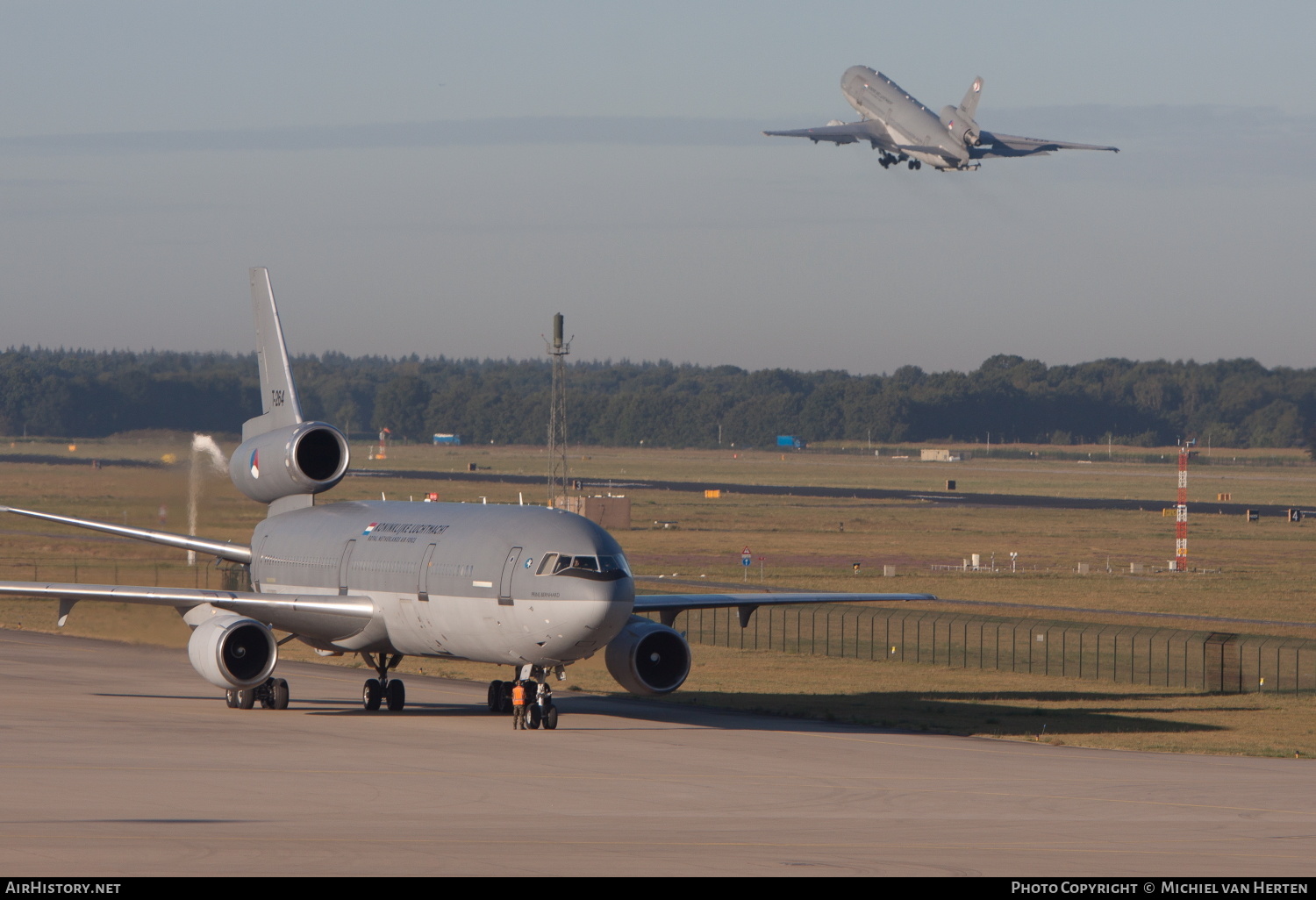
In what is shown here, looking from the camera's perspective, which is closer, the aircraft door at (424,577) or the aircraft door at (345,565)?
the aircraft door at (424,577)

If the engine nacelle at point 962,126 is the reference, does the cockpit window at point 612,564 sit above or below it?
below

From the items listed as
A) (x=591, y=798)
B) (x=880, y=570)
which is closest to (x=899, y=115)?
(x=880, y=570)

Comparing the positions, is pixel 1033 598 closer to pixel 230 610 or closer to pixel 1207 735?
pixel 1207 735

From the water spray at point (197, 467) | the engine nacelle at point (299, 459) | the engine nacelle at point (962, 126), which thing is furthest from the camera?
A: the engine nacelle at point (962, 126)

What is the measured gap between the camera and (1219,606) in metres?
89.0

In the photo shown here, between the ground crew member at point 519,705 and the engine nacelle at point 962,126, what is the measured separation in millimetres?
89018

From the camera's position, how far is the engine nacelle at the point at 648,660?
142 ft

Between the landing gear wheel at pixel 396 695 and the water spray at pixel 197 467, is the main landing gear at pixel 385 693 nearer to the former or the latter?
the landing gear wheel at pixel 396 695

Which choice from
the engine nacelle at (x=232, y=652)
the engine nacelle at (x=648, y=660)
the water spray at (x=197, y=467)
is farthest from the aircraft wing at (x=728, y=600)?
the water spray at (x=197, y=467)

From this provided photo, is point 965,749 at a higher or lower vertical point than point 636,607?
lower

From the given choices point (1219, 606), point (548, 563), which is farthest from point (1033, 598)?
point (548, 563)

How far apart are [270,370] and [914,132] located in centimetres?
8370

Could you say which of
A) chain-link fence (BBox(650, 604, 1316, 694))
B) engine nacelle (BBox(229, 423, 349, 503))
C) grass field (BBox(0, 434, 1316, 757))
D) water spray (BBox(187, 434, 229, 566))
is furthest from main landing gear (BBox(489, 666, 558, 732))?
chain-link fence (BBox(650, 604, 1316, 694))
